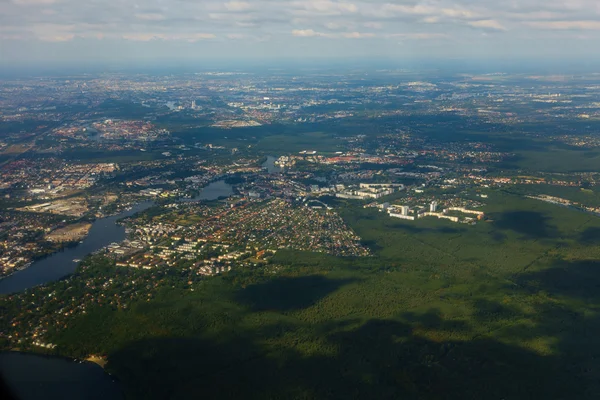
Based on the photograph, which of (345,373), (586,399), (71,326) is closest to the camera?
(586,399)

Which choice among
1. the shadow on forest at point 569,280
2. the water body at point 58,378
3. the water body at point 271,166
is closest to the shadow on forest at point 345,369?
the water body at point 58,378

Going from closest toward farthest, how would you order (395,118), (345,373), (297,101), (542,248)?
(345,373) → (542,248) → (395,118) → (297,101)

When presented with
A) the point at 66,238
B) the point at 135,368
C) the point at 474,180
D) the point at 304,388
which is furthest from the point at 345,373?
the point at 474,180

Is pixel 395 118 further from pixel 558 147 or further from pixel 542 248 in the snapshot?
pixel 542 248

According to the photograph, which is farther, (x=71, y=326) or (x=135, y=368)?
(x=71, y=326)

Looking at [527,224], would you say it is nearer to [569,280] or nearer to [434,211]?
[434,211]

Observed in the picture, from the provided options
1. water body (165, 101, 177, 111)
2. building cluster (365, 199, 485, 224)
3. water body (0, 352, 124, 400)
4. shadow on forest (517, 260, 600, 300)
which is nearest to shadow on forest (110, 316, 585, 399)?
water body (0, 352, 124, 400)

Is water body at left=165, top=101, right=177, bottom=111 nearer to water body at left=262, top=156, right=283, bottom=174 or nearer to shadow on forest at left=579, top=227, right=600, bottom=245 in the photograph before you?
water body at left=262, top=156, right=283, bottom=174

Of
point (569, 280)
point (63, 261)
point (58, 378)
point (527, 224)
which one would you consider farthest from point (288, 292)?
point (527, 224)
